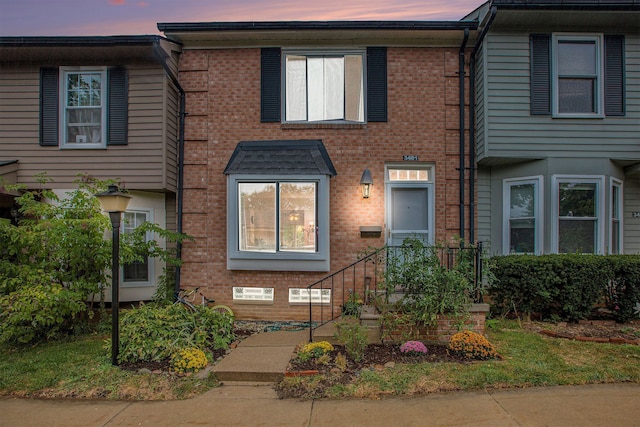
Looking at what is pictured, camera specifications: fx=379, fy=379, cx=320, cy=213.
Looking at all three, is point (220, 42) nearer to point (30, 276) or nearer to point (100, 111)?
point (100, 111)

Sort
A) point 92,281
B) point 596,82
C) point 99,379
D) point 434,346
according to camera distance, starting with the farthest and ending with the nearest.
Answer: point 596,82
point 92,281
point 434,346
point 99,379

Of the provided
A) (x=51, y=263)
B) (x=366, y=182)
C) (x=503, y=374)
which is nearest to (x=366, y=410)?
(x=503, y=374)

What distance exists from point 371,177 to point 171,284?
456 centimetres

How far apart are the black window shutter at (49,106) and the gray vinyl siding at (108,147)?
11cm

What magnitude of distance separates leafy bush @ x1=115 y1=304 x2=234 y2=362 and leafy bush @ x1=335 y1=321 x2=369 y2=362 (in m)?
1.72

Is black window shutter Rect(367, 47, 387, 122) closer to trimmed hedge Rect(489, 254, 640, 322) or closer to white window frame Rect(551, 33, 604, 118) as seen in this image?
white window frame Rect(551, 33, 604, 118)

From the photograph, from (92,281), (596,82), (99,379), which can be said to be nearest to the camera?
(99,379)

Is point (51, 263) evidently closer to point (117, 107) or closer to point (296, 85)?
point (117, 107)

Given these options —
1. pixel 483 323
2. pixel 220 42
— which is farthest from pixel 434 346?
pixel 220 42

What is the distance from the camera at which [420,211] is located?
760 cm

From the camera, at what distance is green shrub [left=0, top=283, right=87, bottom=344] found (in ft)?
17.0

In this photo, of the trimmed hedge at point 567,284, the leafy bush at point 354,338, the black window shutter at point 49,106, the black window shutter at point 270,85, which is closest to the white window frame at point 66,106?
the black window shutter at point 49,106

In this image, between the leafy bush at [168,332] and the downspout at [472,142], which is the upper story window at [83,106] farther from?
the downspout at [472,142]

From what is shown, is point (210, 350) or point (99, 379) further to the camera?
point (210, 350)
